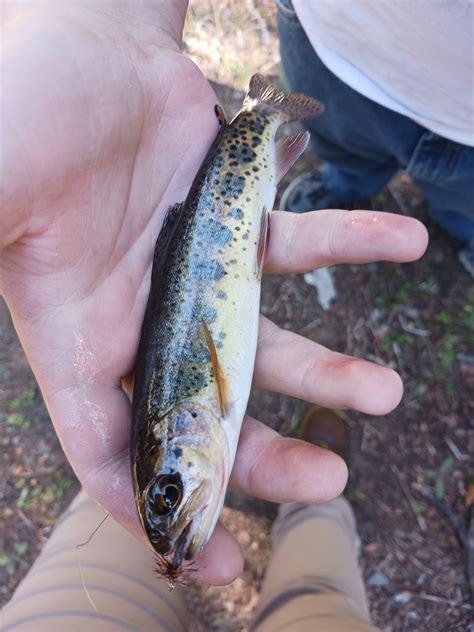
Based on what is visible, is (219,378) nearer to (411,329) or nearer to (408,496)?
(408,496)

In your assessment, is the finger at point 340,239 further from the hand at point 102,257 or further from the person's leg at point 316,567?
the person's leg at point 316,567

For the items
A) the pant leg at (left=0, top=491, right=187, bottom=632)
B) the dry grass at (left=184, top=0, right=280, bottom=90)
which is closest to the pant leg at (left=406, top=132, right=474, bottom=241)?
the dry grass at (left=184, top=0, right=280, bottom=90)

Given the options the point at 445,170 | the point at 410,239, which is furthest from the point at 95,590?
the point at 445,170

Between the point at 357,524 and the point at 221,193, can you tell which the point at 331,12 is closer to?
the point at 221,193

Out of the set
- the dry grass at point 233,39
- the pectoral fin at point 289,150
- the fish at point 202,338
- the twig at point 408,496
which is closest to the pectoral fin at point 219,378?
the fish at point 202,338

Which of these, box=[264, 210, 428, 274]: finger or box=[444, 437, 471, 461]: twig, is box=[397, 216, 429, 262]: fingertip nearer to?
box=[264, 210, 428, 274]: finger

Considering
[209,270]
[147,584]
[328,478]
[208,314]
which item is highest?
[209,270]
